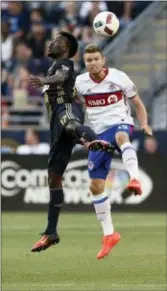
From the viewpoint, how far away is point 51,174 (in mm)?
12305

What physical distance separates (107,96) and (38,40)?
38.8 ft

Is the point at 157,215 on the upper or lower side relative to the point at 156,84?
lower

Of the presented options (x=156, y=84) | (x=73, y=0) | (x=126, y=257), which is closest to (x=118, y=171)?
(x=156, y=84)

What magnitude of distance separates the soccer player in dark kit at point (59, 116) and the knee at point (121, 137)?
446mm

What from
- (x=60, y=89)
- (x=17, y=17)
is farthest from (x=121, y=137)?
(x=17, y=17)

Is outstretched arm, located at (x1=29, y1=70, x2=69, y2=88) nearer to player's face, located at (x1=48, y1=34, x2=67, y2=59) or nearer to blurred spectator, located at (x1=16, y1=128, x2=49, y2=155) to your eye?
player's face, located at (x1=48, y1=34, x2=67, y2=59)

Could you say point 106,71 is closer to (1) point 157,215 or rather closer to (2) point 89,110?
(2) point 89,110

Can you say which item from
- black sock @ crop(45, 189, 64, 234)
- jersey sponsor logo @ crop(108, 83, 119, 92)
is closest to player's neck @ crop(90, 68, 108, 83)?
jersey sponsor logo @ crop(108, 83, 119, 92)

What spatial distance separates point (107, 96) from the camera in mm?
12211

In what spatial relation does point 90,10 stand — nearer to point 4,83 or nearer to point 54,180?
point 4,83

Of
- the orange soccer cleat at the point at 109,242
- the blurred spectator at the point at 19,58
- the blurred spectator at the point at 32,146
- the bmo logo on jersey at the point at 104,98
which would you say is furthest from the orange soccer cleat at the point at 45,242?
the blurred spectator at the point at 19,58

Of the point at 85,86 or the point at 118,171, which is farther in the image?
the point at 118,171

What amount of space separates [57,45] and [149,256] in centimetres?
322

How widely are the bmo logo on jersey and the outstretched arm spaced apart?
52cm
